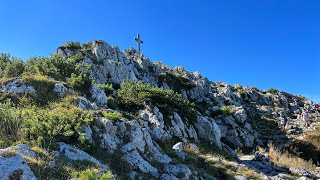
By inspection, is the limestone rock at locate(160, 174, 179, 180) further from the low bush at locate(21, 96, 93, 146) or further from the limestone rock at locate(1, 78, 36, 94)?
the limestone rock at locate(1, 78, 36, 94)

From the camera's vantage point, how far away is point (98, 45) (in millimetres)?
33344

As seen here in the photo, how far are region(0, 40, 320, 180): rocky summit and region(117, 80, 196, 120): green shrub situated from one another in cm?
7

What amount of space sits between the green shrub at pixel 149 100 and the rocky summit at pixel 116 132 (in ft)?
0.22

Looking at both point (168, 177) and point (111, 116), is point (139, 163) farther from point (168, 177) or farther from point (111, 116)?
point (111, 116)

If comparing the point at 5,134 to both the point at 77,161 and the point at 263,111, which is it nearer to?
the point at 77,161

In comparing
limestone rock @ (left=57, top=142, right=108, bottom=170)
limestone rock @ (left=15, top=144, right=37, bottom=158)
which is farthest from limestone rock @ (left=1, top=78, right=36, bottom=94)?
limestone rock @ (left=15, top=144, right=37, bottom=158)

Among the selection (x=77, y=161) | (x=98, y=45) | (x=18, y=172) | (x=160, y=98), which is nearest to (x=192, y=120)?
(x=160, y=98)

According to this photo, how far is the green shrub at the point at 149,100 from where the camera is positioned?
1912 cm

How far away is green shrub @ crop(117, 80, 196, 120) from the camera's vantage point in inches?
753

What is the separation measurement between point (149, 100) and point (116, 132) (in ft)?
22.2

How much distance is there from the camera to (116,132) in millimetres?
13273

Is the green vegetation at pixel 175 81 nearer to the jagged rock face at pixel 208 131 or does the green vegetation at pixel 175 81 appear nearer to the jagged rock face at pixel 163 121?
the jagged rock face at pixel 163 121

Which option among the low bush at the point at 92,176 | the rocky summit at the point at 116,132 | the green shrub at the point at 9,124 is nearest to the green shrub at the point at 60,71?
the rocky summit at the point at 116,132

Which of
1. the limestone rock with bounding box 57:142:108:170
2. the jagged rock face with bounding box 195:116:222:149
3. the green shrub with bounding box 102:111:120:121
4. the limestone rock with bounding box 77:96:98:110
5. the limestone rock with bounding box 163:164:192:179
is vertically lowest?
the limestone rock with bounding box 57:142:108:170
